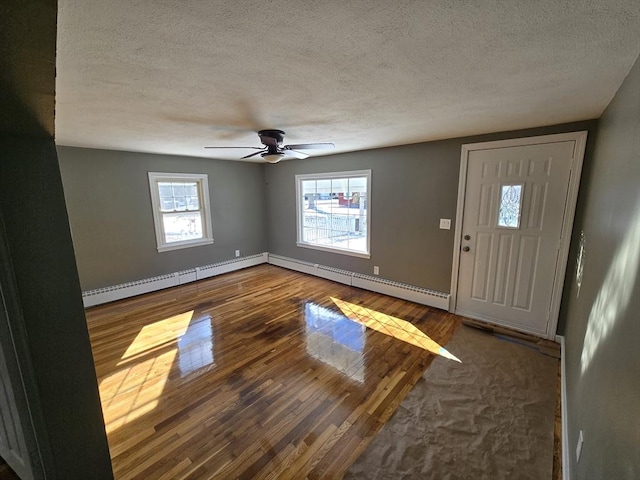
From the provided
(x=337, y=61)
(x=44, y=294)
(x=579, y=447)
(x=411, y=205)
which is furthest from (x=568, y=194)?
(x=44, y=294)

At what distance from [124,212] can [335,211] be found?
333 cm

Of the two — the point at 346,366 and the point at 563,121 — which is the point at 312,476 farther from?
the point at 563,121

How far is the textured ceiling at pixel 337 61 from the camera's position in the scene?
1.03 m

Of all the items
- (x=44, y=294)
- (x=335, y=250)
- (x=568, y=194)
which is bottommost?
(x=335, y=250)

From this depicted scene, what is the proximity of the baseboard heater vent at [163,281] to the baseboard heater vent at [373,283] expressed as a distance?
0.80 metres

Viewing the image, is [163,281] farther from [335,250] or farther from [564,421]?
[564,421]

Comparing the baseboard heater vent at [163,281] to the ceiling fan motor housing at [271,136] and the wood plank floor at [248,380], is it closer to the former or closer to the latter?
the wood plank floor at [248,380]

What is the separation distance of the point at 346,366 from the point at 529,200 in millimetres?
2627

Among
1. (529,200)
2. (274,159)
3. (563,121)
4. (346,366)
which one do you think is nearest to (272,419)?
(346,366)

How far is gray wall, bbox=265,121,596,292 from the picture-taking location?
11.6 ft

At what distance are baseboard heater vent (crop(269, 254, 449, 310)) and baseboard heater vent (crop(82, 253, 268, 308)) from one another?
31.3 inches

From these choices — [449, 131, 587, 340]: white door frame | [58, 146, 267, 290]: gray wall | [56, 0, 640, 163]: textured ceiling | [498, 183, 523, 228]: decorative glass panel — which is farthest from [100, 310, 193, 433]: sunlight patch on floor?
[498, 183, 523, 228]: decorative glass panel

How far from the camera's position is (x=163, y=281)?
4641 millimetres

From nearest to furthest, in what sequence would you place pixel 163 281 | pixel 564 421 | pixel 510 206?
pixel 564 421, pixel 510 206, pixel 163 281
